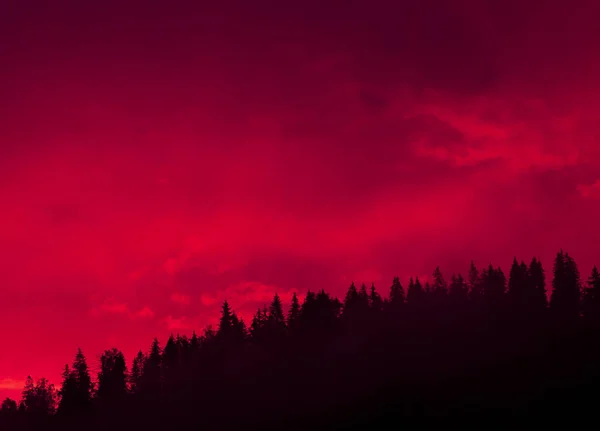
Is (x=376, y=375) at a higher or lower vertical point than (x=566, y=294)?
lower

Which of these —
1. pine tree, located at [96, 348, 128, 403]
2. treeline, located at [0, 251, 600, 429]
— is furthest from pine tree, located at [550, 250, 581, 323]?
pine tree, located at [96, 348, 128, 403]

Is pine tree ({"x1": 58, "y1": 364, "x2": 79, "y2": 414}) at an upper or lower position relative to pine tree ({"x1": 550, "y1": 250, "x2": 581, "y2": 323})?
lower

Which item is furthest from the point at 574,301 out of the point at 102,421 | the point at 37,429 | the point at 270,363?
the point at 37,429

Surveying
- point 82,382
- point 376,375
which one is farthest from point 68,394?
point 376,375

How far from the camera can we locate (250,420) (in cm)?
15850

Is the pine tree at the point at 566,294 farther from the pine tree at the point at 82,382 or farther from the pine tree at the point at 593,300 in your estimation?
the pine tree at the point at 82,382

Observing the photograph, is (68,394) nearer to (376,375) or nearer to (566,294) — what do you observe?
(376,375)

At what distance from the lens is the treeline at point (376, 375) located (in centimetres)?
14700

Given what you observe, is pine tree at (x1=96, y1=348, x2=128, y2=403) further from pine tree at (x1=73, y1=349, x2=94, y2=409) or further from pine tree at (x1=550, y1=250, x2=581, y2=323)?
pine tree at (x1=550, y1=250, x2=581, y2=323)

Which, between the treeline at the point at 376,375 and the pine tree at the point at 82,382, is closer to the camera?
the treeline at the point at 376,375

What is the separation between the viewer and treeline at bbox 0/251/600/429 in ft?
482

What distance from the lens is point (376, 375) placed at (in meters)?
170

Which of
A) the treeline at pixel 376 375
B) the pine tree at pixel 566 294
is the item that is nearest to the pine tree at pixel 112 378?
the treeline at pixel 376 375

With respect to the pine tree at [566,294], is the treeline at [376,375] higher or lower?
lower
